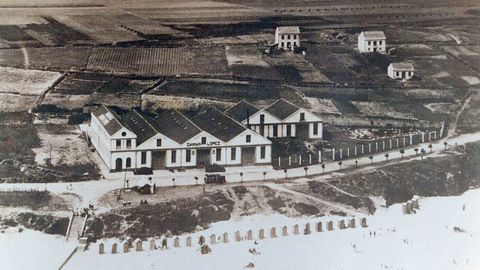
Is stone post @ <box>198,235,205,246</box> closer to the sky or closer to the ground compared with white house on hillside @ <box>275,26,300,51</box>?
closer to the ground

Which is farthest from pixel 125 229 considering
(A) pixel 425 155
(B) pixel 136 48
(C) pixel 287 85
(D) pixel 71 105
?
(A) pixel 425 155

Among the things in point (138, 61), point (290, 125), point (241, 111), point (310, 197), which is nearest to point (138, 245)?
point (310, 197)

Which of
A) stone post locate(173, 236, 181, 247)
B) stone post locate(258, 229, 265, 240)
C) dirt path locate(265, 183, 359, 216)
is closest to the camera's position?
stone post locate(173, 236, 181, 247)

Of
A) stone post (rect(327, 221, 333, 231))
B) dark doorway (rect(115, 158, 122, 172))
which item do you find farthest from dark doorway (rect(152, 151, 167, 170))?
stone post (rect(327, 221, 333, 231))

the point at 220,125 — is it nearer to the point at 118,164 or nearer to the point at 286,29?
the point at 118,164

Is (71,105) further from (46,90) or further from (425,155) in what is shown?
(425,155)

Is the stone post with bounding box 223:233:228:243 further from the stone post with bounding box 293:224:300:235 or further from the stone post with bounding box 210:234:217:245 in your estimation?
the stone post with bounding box 293:224:300:235

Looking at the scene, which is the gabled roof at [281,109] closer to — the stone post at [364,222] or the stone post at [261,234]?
the stone post at [364,222]
